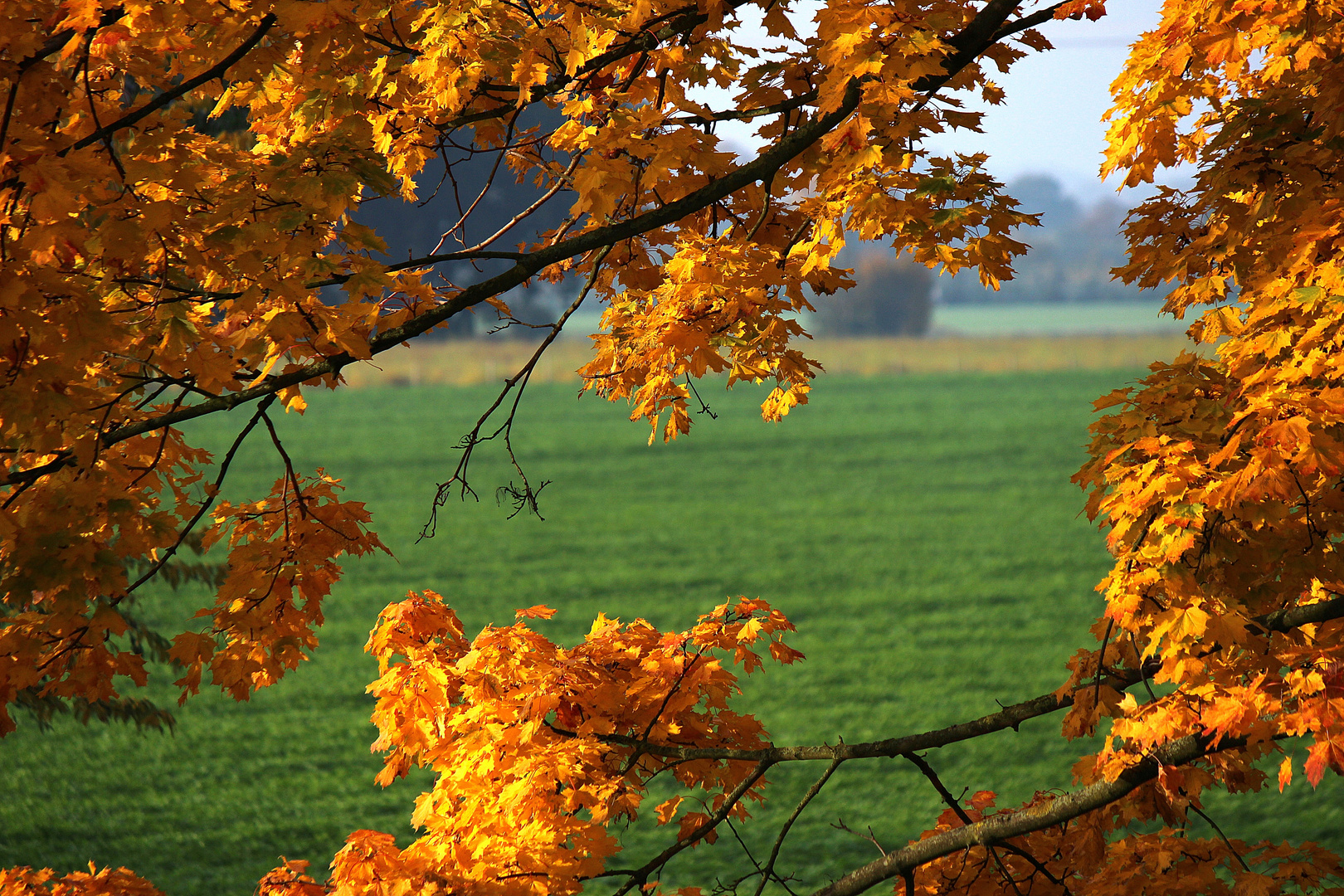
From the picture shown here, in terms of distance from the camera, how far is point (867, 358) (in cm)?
5491

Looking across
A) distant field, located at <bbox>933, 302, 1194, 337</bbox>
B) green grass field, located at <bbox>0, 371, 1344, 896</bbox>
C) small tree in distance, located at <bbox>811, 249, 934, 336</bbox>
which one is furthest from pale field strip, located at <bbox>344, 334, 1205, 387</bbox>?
distant field, located at <bbox>933, 302, 1194, 337</bbox>

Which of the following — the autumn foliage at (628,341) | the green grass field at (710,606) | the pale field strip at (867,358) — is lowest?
the green grass field at (710,606)

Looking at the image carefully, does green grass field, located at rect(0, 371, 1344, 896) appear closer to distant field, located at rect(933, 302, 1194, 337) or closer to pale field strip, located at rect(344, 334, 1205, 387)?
pale field strip, located at rect(344, 334, 1205, 387)

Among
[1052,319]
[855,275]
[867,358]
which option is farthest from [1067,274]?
[855,275]

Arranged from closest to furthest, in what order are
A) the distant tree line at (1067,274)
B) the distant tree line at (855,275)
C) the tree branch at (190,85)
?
the tree branch at (190,85) → the distant tree line at (855,275) → the distant tree line at (1067,274)

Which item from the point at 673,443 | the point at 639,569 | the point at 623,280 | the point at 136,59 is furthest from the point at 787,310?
the point at 673,443

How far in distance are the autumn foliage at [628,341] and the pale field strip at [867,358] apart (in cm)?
3898

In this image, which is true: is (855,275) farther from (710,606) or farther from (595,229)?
(595,229)

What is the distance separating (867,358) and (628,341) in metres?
51.8

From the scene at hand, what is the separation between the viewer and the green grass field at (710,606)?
8.78 meters

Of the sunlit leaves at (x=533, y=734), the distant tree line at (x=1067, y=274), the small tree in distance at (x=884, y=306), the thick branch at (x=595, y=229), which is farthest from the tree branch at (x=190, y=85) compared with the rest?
the distant tree line at (x=1067, y=274)

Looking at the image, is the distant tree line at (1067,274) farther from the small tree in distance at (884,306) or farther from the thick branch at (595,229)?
the thick branch at (595,229)

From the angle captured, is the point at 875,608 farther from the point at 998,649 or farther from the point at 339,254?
the point at 339,254

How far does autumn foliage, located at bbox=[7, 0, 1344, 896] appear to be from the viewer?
281 centimetres
